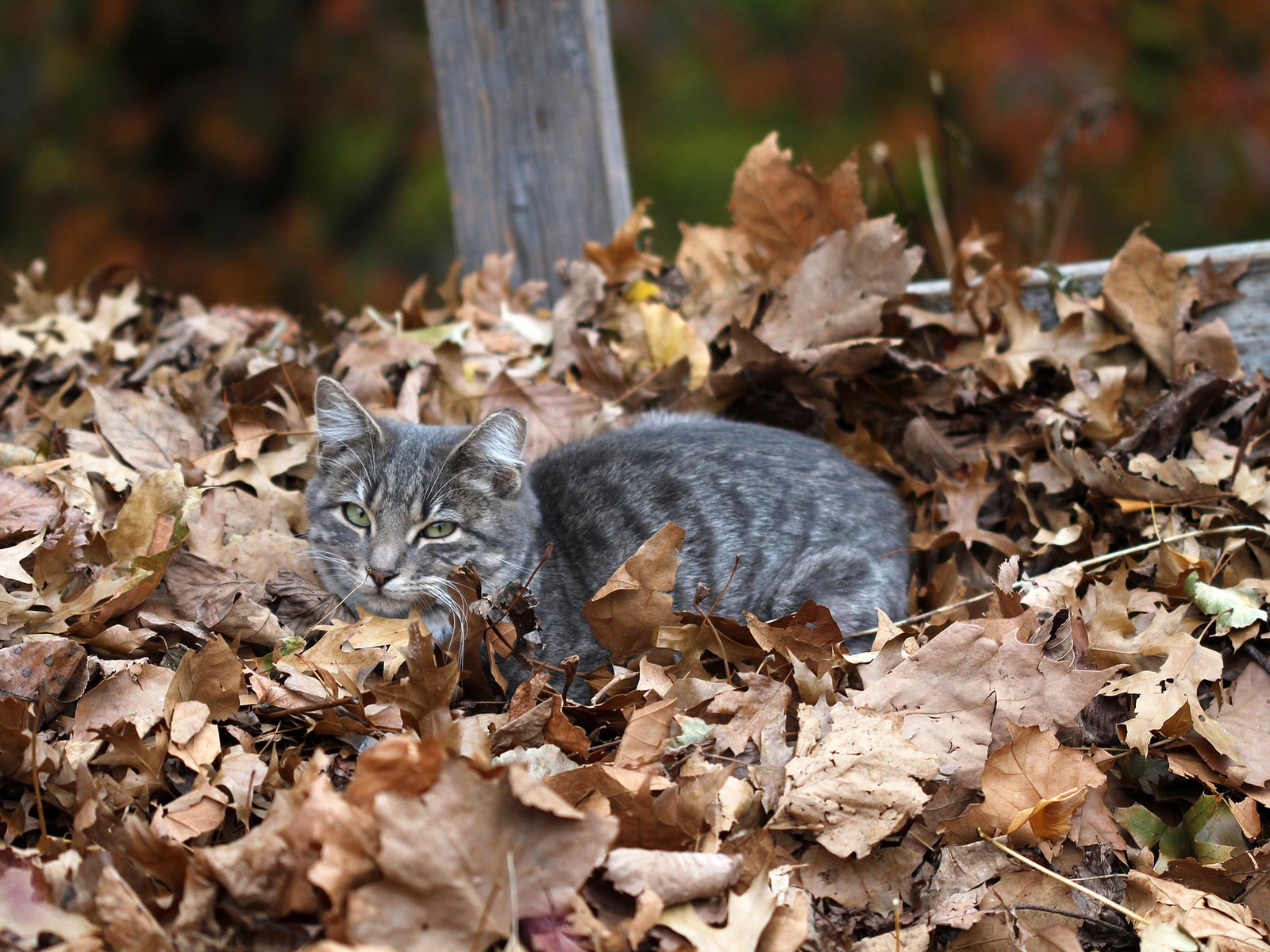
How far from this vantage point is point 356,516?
3299 millimetres

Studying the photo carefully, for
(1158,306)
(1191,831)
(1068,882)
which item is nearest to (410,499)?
(1068,882)

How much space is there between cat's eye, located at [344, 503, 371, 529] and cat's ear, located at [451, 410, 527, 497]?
0.32 metres

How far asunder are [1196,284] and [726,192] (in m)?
5.51

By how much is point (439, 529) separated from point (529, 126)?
1.92 meters

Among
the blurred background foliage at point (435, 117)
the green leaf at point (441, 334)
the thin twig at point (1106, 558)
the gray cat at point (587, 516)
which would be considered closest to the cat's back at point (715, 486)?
the gray cat at point (587, 516)

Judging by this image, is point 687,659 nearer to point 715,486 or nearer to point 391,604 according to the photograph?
point 715,486

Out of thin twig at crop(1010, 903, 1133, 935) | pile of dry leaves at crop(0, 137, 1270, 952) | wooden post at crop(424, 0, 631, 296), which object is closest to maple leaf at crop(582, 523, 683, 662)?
pile of dry leaves at crop(0, 137, 1270, 952)

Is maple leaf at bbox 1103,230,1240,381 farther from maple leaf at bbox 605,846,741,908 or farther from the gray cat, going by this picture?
maple leaf at bbox 605,846,741,908

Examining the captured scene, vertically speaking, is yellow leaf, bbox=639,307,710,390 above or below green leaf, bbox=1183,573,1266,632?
above

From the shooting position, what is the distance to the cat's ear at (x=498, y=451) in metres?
3.23

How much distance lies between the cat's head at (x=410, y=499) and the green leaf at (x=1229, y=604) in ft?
6.34

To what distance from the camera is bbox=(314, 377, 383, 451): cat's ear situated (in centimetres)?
324

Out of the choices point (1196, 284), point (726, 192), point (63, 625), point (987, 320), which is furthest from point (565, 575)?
point (726, 192)

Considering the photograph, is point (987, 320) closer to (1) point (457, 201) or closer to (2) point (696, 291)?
(2) point (696, 291)
